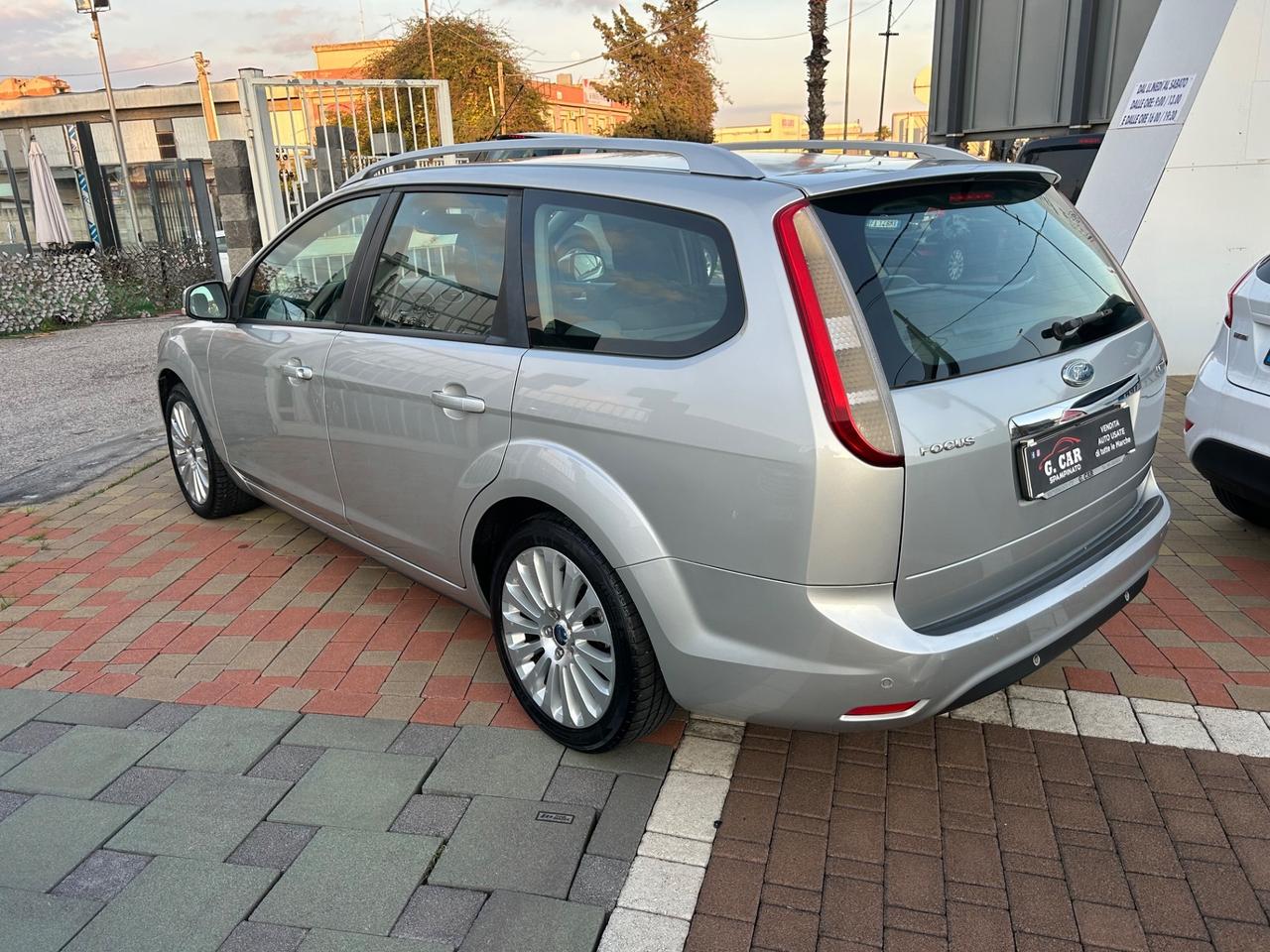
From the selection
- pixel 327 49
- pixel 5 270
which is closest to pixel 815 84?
pixel 5 270

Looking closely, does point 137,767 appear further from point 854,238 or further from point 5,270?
point 5,270

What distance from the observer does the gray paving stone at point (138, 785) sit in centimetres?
275

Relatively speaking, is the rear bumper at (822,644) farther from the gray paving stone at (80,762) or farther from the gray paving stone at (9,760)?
the gray paving stone at (9,760)

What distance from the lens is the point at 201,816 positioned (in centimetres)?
266

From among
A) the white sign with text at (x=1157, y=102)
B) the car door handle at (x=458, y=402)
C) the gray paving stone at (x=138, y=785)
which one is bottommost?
the gray paving stone at (x=138, y=785)

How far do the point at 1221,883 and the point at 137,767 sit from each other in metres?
2.98

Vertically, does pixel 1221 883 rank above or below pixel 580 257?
below

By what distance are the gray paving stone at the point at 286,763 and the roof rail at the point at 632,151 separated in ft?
6.72

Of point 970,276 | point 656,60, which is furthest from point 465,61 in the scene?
point 970,276

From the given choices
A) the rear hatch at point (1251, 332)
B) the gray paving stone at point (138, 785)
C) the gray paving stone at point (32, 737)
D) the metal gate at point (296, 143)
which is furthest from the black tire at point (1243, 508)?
the metal gate at point (296, 143)

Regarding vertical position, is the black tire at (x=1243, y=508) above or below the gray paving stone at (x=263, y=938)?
below

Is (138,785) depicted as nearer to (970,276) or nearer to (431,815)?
(431,815)

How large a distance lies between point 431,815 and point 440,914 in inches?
15.1

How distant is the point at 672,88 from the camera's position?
4431 centimetres
